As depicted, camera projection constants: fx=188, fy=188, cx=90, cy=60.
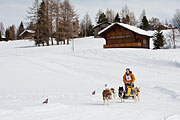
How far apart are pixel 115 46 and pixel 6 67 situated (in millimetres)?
24002

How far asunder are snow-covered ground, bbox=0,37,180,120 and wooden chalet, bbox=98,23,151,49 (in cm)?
883

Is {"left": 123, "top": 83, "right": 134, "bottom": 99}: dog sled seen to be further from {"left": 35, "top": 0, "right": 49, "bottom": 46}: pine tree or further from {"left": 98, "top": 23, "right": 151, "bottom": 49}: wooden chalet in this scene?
{"left": 35, "top": 0, "right": 49, "bottom": 46}: pine tree

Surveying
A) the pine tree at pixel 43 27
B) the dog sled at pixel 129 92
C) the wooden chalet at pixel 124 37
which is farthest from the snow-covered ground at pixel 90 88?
the pine tree at pixel 43 27

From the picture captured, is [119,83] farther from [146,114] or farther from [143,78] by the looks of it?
[146,114]

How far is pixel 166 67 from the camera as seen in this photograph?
21.1 meters

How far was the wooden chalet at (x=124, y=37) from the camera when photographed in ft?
118

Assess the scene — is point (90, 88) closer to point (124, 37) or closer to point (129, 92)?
point (129, 92)

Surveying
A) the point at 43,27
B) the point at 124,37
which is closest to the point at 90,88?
the point at 124,37

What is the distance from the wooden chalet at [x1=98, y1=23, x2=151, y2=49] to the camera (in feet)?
118

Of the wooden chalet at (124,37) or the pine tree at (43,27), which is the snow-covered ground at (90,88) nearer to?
the wooden chalet at (124,37)

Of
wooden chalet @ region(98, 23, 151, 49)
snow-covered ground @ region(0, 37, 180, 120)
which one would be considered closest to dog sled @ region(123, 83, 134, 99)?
snow-covered ground @ region(0, 37, 180, 120)

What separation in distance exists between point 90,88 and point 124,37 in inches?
1013

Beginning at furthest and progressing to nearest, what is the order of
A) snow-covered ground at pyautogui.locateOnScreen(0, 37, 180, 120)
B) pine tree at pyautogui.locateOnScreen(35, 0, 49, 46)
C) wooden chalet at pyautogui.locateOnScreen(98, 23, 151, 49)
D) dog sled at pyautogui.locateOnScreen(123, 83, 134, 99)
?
pine tree at pyautogui.locateOnScreen(35, 0, 49, 46)
wooden chalet at pyautogui.locateOnScreen(98, 23, 151, 49)
dog sled at pyautogui.locateOnScreen(123, 83, 134, 99)
snow-covered ground at pyautogui.locateOnScreen(0, 37, 180, 120)

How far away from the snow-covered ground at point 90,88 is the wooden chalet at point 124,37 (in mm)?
8831
